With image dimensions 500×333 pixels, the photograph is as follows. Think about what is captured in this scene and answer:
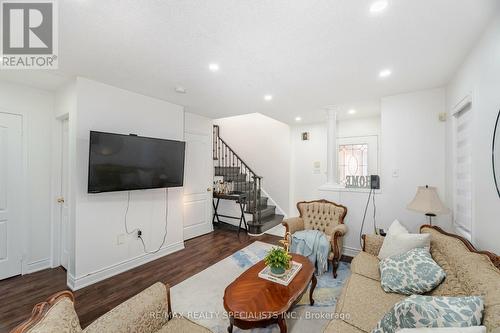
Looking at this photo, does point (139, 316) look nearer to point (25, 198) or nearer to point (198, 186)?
point (25, 198)

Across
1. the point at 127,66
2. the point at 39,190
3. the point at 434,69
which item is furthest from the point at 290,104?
the point at 39,190

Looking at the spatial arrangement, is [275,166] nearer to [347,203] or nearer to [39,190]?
[347,203]

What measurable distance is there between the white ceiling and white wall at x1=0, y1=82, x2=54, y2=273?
335 millimetres

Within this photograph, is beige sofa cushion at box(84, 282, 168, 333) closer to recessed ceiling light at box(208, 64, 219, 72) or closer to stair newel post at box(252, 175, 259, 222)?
recessed ceiling light at box(208, 64, 219, 72)

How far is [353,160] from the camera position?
16.1 feet

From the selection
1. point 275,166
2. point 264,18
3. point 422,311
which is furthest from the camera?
point 275,166

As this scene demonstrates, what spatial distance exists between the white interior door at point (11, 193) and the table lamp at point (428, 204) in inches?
203

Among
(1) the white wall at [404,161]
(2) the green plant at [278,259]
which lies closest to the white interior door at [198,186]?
(1) the white wall at [404,161]

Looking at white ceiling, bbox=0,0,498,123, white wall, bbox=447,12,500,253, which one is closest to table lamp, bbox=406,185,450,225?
white wall, bbox=447,12,500,253

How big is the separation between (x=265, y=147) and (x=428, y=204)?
4.02 metres

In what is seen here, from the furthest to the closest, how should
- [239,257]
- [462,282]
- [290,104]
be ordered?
1. [290,104]
2. [239,257]
3. [462,282]

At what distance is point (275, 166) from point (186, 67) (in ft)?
12.8

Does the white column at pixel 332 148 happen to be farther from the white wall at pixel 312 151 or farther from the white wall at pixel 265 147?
the white wall at pixel 265 147

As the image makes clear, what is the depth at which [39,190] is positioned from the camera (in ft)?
9.95
